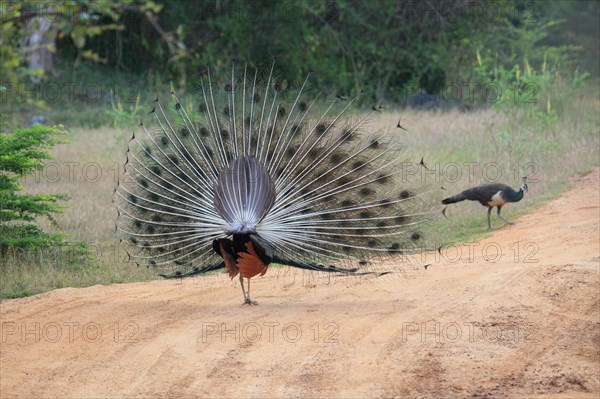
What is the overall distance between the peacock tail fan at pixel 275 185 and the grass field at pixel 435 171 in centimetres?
115

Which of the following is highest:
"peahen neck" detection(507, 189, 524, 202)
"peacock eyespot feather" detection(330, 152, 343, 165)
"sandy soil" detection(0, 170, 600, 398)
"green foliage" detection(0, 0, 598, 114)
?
"green foliage" detection(0, 0, 598, 114)

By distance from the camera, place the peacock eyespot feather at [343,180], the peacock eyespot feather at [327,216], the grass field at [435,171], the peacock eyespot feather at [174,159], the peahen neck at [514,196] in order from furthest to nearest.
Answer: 1. the peahen neck at [514,196]
2. the grass field at [435,171]
3. the peacock eyespot feather at [174,159]
4. the peacock eyespot feather at [343,180]
5. the peacock eyespot feather at [327,216]

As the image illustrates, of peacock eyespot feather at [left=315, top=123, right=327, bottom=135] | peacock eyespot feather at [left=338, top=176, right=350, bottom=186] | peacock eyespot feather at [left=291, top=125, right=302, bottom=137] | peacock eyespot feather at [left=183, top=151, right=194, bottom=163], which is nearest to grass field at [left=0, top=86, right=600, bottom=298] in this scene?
peacock eyespot feather at [left=338, top=176, right=350, bottom=186]

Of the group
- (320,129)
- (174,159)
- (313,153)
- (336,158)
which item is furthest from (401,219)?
(174,159)

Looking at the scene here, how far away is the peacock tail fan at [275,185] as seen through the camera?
8.05m

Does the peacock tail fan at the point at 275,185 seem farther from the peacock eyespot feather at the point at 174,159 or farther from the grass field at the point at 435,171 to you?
the grass field at the point at 435,171

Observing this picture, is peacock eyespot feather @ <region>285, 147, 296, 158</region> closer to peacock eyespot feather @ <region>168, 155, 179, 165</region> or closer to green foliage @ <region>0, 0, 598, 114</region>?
peacock eyespot feather @ <region>168, 155, 179, 165</region>

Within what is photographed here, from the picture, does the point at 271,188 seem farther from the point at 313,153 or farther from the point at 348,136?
the point at 348,136

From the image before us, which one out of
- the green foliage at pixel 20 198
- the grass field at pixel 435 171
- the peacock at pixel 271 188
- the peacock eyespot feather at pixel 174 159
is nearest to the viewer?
the peacock at pixel 271 188

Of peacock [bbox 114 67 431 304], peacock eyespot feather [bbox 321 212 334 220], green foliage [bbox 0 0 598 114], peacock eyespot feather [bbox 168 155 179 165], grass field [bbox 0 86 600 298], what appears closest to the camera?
peacock [bbox 114 67 431 304]

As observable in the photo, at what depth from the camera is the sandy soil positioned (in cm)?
614

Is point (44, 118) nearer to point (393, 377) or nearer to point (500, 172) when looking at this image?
point (500, 172)

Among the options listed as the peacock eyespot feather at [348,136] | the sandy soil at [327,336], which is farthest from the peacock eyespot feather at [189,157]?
the peacock eyespot feather at [348,136]

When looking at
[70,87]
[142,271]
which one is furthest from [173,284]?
[70,87]
